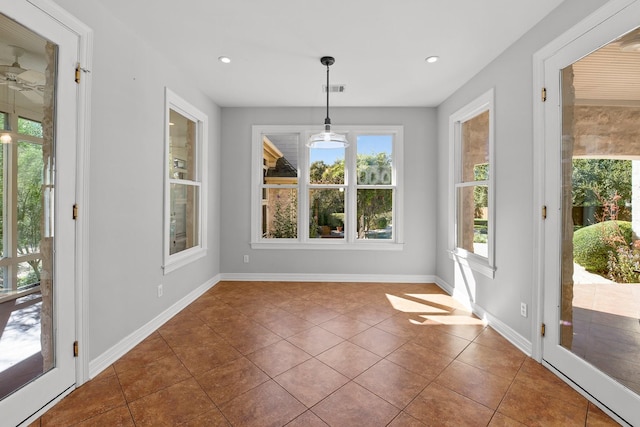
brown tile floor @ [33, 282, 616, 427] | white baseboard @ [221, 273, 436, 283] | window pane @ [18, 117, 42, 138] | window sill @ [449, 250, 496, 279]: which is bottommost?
brown tile floor @ [33, 282, 616, 427]

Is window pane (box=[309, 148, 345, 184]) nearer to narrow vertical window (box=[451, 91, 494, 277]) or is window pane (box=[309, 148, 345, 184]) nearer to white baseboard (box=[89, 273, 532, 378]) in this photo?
white baseboard (box=[89, 273, 532, 378])

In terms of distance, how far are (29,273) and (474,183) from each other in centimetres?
A: 390

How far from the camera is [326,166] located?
14.6 ft

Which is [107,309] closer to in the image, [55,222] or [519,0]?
[55,222]

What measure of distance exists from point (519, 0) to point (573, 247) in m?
1.78

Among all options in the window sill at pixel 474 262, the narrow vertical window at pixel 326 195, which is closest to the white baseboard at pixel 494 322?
the window sill at pixel 474 262

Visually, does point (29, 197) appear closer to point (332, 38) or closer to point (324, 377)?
point (324, 377)

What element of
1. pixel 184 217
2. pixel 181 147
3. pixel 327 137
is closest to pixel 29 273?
pixel 184 217

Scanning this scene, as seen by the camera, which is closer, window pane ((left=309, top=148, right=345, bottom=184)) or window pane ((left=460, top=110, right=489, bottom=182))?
window pane ((left=460, top=110, right=489, bottom=182))

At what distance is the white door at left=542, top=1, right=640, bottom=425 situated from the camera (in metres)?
1.65

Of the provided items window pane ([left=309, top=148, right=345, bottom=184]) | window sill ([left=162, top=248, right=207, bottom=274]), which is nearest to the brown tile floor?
window sill ([left=162, top=248, right=207, bottom=274])

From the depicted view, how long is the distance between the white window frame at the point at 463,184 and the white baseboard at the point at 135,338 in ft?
10.9

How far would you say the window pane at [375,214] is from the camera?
174 inches

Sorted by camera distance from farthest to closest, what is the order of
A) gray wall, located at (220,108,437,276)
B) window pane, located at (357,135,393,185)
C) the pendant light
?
1. window pane, located at (357,135,393,185)
2. gray wall, located at (220,108,437,276)
3. the pendant light
